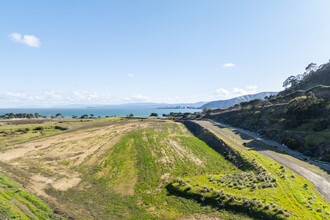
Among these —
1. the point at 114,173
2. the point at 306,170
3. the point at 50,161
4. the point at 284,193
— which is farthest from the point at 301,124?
the point at 50,161

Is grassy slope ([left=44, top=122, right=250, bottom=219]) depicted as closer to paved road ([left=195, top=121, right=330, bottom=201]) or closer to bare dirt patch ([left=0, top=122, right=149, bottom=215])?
bare dirt patch ([left=0, top=122, right=149, bottom=215])

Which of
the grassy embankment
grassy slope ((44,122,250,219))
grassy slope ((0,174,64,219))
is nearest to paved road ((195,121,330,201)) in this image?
the grassy embankment

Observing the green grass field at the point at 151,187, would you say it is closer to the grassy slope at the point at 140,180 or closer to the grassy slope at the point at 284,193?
the grassy slope at the point at 284,193

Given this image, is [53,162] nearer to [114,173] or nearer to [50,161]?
[50,161]

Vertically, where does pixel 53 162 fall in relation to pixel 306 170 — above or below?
below

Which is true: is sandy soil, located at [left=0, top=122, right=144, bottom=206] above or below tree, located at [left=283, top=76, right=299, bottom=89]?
below

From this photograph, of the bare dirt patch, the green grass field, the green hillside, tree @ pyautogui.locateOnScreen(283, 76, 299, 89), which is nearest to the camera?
the green grass field

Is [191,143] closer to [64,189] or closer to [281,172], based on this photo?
[281,172]

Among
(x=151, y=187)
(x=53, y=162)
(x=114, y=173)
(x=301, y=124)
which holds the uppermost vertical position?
(x=301, y=124)

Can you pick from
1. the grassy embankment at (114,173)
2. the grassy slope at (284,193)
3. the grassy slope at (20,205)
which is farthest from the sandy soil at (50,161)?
the grassy slope at (284,193)
